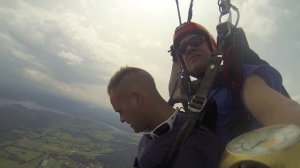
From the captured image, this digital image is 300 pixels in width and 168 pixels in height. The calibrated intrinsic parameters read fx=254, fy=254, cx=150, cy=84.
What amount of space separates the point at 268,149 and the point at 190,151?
763 millimetres

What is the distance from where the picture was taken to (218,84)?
2914 mm

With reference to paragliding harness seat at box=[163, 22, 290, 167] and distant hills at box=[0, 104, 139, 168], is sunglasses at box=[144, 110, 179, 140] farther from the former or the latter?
distant hills at box=[0, 104, 139, 168]

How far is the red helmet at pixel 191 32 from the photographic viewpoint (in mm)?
3434

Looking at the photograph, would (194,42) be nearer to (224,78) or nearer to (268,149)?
(224,78)

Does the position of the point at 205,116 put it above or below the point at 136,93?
below

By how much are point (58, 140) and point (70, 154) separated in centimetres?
2572

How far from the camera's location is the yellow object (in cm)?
117

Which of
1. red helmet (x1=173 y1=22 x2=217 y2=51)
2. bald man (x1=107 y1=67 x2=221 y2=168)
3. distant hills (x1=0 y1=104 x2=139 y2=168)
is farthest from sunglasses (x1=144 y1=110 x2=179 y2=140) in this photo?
distant hills (x1=0 y1=104 x2=139 y2=168)

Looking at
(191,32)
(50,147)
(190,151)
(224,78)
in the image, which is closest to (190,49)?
(191,32)

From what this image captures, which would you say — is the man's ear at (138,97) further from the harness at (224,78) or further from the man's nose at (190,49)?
the man's nose at (190,49)

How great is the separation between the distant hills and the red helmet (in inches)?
3481

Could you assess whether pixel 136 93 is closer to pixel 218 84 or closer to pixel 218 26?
pixel 218 84

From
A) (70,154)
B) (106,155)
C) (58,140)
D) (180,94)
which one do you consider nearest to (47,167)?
(70,154)

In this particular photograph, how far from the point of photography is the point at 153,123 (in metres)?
2.69
